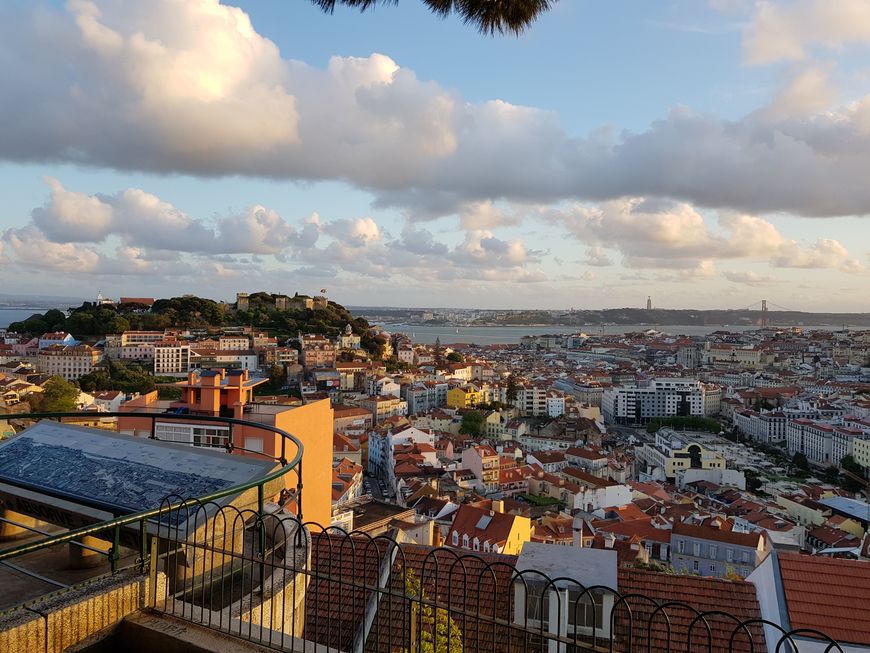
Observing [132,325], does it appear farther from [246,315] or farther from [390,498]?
[390,498]

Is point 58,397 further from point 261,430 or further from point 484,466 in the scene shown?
point 261,430

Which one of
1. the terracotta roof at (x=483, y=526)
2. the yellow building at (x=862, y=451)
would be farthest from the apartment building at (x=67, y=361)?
the yellow building at (x=862, y=451)

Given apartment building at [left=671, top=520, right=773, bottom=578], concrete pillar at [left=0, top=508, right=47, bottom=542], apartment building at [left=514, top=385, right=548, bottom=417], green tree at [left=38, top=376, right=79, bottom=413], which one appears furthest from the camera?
apartment building at [left=514, top=385, right=548, bottom=417]

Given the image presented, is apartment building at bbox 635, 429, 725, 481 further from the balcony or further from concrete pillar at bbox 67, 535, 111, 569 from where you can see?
concrete pillar at bbox 67, 535, 111, 569

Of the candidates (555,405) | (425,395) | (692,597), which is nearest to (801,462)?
(555,405)

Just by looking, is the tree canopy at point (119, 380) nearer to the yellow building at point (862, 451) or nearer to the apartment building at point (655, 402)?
the apartment building at point (655, 402)

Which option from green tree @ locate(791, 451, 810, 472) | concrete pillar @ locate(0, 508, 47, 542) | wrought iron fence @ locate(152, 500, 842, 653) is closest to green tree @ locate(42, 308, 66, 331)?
green tree @ locate(791, 451, 810, 472)
